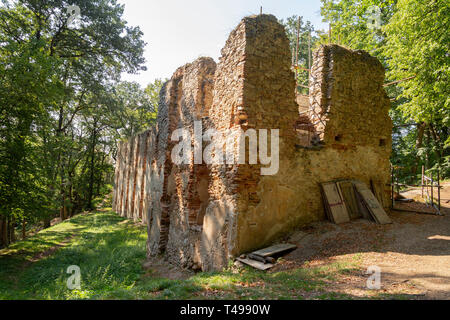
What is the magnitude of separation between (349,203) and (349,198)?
0.15m

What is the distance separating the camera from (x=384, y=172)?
9.21 meters

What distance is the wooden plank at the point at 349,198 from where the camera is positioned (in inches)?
303

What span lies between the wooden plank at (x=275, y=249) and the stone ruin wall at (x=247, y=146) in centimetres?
33

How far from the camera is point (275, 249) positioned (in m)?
6.13

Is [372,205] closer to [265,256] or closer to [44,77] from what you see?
[265,256]

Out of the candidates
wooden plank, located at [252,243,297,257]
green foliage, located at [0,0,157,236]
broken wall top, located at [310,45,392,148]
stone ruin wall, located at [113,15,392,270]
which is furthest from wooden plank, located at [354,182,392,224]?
green foliage, located at [0,0,157,236]

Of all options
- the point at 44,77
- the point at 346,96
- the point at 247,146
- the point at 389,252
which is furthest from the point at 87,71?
the point at 389,252

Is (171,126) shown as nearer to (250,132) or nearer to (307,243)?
(250,132)

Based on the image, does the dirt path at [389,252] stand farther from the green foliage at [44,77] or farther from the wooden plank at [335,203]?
the green foliage at [44,77]

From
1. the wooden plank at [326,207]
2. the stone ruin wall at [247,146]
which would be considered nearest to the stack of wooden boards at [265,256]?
the stone ruin wall at [247,146]

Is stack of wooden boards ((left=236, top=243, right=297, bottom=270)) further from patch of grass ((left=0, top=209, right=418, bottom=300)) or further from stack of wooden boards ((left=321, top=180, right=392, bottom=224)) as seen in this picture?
stack of wooden boards ((left=321, top=180, right=392, bottom=224))
